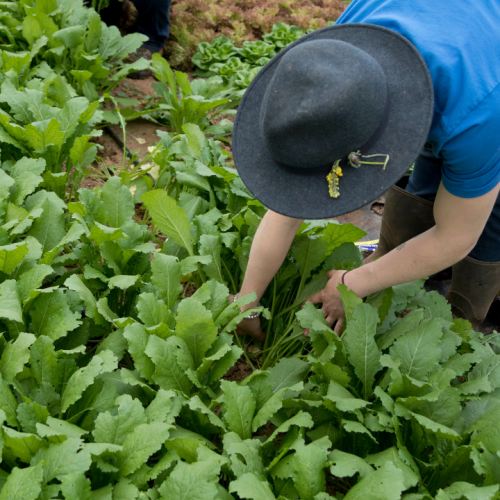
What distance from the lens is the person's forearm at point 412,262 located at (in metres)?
1.36

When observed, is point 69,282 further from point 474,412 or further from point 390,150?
point 474,412

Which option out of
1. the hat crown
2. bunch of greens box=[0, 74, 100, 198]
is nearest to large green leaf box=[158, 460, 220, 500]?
the hat crown

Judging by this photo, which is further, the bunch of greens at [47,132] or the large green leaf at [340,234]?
the bunch of greens at [47,132]

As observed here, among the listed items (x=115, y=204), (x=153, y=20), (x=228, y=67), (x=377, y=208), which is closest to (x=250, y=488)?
(x=115, y=204)

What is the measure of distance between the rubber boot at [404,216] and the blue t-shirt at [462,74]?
867mm

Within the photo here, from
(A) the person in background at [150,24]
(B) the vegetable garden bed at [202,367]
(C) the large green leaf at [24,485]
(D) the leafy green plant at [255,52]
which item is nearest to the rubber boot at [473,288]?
(B) the vegetable garden bed at [202,367]

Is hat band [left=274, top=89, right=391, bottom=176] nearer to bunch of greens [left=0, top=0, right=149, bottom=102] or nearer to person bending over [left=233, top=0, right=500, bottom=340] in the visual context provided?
person bending over [left=233, top=0, right=500, bottom=340]

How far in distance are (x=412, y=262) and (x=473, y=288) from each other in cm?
92

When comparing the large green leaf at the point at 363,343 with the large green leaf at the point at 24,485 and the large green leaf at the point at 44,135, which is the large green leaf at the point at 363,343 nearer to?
the large green leaf at the point at 24,485

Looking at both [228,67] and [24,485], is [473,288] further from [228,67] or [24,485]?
[228,67]

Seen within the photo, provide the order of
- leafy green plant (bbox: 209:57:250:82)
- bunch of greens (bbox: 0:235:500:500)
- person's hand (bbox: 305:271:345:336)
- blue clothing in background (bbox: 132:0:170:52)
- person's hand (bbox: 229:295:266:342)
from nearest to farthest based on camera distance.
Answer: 1. bunch of greens (bbox: 0:235:500:500)
2. person's hand (bbox: 305:271:345:336)
3. person's hand (bbox: 229:295:266:342)
4. blue clothing in background (bbox: 132:0:170:52)
5. leafy green plant (bbox: 209:57:250:82)

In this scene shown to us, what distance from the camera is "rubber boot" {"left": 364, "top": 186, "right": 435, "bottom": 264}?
2104mm

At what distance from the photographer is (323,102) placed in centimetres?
98

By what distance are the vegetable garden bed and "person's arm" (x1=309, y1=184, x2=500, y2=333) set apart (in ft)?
0.38
